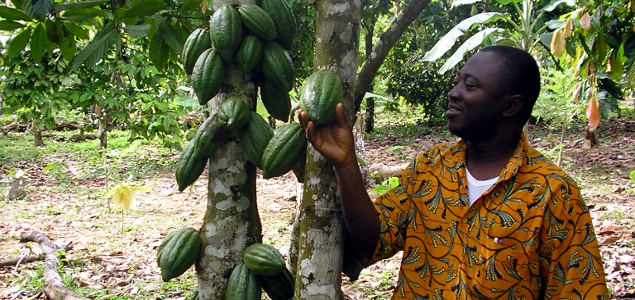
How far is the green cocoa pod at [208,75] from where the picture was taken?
132 cm

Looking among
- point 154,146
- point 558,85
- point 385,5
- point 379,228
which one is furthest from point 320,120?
point 154,146

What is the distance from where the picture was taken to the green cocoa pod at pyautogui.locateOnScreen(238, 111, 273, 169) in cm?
132

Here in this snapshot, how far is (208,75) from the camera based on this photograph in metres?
1.32

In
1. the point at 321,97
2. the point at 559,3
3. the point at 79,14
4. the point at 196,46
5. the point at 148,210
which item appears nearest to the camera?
the point at 321,97

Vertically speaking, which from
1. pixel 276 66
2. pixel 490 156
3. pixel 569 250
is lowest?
pixel 569 250

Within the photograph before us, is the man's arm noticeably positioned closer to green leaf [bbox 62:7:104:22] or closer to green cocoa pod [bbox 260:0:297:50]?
green cocoa pod [bbox 260:0:297:50]

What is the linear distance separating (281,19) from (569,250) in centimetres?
94

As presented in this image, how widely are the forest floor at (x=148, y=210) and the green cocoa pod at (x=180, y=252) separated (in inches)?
61.6

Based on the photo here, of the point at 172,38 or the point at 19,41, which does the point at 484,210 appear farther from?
the point at 19,41

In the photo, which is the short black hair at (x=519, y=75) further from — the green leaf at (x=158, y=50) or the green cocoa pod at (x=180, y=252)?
the green leaf at (x=158, y=50)

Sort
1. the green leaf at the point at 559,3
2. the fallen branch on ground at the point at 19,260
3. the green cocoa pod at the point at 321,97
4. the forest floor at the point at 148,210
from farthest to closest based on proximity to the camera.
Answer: the green leaf at the point at 559,3, the fallen branch on ground at the point at 19,260, the forest floor at the point at 148,210, the green cocoa pod at the point at 321,97

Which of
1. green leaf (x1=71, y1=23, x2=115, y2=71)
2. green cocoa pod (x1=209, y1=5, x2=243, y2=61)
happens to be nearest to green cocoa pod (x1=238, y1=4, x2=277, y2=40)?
green cocoa pod (x1=209, y1=5, x2=243, y2=61)

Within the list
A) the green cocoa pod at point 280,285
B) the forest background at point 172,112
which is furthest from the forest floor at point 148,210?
the green cocoa pod at point 280,285

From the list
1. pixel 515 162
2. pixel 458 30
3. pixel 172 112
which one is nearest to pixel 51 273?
pixel 515 162
